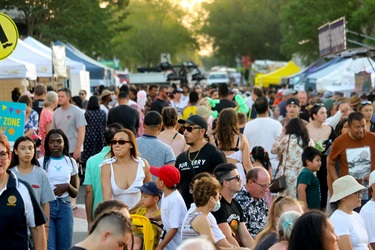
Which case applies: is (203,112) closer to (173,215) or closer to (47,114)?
(47,114)

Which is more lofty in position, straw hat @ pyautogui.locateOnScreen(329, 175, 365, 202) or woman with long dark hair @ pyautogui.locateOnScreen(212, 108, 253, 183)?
woman with long dark hair @ pyautogui.locateOnScreen(212, 108, 253, 183)

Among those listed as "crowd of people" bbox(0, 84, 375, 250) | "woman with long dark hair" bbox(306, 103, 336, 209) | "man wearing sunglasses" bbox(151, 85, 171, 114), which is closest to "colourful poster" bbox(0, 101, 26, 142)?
"crowd of people" bbox(0, 84, 375, 250)

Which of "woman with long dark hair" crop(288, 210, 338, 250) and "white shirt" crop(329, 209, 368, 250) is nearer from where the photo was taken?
"woman with long dark hair" crop(288, 210, 338, 250)

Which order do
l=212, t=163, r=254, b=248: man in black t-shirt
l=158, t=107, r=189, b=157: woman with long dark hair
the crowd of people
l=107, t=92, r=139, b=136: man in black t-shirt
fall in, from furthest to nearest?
1. l=107, t=92, r=139, b=136: man in black t-shirt
2. l=158, t=107, r=189, b=157: woman with long dark hair
3. l=212, t=163, r=254, b=248: man in black t-shirt
4. the crowd of people

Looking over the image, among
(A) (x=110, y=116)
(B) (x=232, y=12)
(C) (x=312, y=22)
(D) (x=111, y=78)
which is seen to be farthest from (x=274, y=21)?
(A) (x=110, y=116)

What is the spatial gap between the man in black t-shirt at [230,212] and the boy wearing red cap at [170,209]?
330mm

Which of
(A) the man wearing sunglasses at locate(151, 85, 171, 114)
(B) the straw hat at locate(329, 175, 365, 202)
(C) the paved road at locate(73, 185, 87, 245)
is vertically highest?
(A) the man wearing sunglasses at locate(151, 85, 171, 114)

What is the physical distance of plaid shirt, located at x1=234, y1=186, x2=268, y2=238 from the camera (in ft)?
30.4

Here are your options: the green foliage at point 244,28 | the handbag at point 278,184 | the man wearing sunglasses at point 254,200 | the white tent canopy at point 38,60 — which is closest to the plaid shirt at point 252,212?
the man wearing sunglasses at point 254,200

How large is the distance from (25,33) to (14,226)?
35.6 m

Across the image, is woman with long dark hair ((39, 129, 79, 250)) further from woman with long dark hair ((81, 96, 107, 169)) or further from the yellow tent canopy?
the yellow tent canopy

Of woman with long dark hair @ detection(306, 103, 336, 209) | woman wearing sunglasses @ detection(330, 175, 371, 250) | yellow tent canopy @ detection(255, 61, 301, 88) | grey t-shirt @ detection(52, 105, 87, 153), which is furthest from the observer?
yellow tent canopy @ detection(255, 61, 301, 88)

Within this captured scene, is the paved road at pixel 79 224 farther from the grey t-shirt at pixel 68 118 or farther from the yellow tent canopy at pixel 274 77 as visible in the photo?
the yellow tent canopy at pixel 274 77

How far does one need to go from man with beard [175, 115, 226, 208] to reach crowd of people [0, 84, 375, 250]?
0.01m
